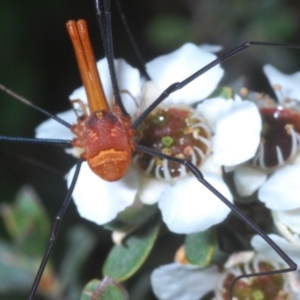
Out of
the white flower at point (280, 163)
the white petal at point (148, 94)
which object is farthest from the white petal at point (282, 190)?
the white petal at point (148, 94)

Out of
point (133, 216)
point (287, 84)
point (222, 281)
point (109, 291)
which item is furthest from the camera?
point (287, 84)

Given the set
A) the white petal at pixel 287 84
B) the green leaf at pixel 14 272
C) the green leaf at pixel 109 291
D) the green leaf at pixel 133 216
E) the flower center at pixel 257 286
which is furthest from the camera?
the green leaf at pixel 14 272

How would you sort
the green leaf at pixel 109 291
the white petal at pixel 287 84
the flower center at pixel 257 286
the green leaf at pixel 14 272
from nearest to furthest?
the green leaf at pixel 109 291
the flower center at pixel 257 286
the white petal at pixel 287 84
the green leaf at pixel 14 272

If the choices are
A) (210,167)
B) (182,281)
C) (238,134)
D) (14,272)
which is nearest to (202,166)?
(210,167)

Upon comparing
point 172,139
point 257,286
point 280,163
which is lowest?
point 257,286

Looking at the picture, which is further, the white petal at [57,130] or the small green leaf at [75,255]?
the small green leaf at [75,255]

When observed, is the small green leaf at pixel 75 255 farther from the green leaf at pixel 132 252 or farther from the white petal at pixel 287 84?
the white petal at pixel 287 84

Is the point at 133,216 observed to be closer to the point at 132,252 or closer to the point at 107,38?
the point at 132,252

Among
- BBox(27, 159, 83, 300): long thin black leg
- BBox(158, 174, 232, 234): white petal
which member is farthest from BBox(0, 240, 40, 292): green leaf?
BBox(158, 174, 232, 234): white petal
